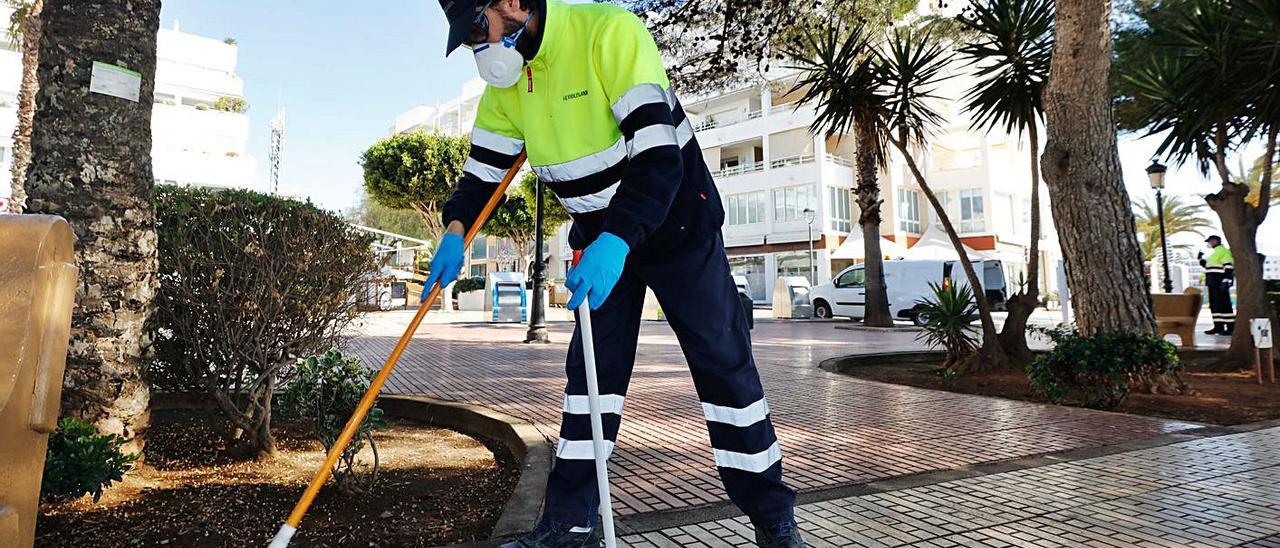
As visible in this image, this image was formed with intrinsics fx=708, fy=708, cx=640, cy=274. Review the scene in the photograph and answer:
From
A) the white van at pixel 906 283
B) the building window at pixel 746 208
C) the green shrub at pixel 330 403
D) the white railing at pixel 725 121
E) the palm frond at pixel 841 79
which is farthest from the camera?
the white railing at pixel 725 121

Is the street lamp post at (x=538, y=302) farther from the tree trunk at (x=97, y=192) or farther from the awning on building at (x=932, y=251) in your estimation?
the awning on building at (x=932, y=251)

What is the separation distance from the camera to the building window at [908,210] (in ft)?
116

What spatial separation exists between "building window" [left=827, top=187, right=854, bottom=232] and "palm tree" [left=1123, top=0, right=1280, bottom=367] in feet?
85.4

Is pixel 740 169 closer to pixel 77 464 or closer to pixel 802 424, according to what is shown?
pixel 802 424

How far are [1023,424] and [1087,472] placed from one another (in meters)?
1.38

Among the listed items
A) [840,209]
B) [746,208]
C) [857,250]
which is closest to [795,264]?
[840,209]

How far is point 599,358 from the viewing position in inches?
95.5

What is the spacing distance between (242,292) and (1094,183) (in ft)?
20.6

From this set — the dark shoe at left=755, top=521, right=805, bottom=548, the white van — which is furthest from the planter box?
the dark shoe at left=755, top=521, right=805, bottom=548

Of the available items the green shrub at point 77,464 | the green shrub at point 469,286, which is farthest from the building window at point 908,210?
the green shrub at point 77,464

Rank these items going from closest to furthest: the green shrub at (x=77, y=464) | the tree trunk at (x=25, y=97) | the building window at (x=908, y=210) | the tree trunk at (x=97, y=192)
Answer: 1. the green shrub at (x=77, y=464)
2. the tree trunk at (x=97, y=192)
3. the tree trunk at (x=25, y=97)
4. the building window at (x=908, y=210)

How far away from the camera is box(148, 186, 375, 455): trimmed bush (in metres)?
3.33

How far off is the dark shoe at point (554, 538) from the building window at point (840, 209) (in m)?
33.2

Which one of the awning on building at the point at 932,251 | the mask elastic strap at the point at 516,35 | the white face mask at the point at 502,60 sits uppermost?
the awning on building at the point at 932,251
